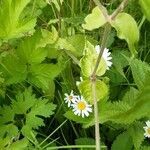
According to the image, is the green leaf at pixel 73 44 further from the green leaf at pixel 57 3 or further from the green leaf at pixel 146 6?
the green leaf at pixel 146 6

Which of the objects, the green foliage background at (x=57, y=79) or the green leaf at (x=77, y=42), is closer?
the green foliage background at (x=57, y=79)

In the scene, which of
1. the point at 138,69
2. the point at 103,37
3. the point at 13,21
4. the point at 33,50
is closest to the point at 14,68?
the point at 33,50

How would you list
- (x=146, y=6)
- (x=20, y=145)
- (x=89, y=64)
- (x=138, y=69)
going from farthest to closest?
(x=138, y=69) → (x=20, y=145) → (x=89, y=64) → (x=146, y=6)

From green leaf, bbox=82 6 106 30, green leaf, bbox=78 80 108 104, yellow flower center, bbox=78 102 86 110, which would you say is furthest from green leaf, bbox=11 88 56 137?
green leaf, bbox=82 6 106 30

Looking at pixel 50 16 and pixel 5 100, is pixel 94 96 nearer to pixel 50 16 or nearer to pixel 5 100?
pixel 5 100

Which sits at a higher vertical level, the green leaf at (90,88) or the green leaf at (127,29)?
the green leaf at (127,29)

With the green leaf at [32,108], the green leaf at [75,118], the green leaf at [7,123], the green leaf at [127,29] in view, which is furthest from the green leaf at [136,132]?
the green leaf at [127,29]

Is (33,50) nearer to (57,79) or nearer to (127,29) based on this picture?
(57,79)
